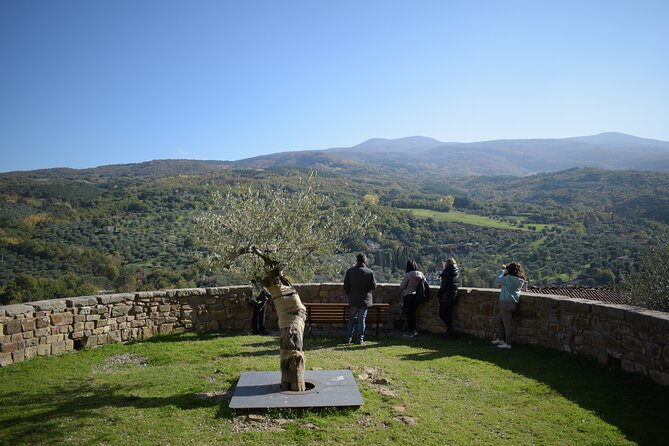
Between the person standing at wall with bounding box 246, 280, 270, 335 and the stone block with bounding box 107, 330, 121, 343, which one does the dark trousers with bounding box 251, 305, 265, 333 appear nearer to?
the person standing at wall with bounding box 246, 280, 270, 335

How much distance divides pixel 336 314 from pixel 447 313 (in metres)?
2.91

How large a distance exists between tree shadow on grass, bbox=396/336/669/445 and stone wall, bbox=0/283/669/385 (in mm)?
284

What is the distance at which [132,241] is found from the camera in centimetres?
3938

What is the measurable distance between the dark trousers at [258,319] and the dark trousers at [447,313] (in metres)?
4.68

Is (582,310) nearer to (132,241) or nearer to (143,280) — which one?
(143,280)

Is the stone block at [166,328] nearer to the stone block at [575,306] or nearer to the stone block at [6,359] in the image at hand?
the stone block at [6,359]

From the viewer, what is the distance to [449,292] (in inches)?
497

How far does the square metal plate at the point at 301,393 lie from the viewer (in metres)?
7.02

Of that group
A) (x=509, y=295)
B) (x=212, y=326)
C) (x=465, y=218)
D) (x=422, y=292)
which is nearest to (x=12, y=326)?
(x=212, y=326)

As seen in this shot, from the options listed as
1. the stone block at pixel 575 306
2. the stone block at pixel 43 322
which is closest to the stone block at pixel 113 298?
the stone block at pixel 43 322

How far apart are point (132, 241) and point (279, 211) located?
31976 millimetres

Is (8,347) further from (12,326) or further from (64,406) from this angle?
(64,406)

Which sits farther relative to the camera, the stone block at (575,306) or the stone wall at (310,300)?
the stone block at (575,306)

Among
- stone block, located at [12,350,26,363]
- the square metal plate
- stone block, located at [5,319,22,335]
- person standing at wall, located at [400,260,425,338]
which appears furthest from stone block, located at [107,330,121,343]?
person standing at wall, located at [400,260,425,338]
